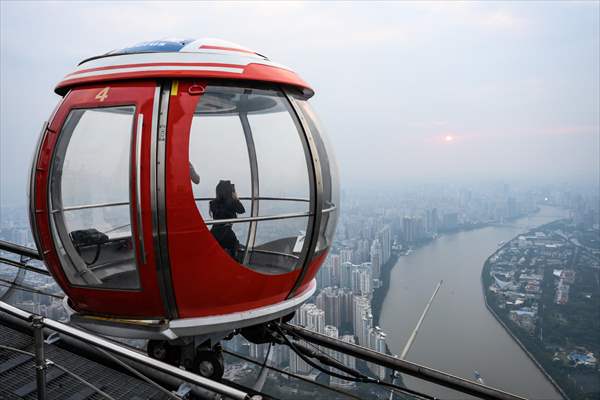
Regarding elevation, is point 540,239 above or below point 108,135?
below

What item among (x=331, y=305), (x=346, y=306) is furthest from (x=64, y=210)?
(x=346, y=306)

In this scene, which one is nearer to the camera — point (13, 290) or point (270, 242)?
point (270, 242)

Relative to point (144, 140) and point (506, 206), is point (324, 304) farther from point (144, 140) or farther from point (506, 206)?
point (506, 206)

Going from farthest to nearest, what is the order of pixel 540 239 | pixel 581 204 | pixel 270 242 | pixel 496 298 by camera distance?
pixel 581 204, pixel 540 239, pixel 496 298, pixel 270 242

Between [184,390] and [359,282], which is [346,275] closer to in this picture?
[359,282]

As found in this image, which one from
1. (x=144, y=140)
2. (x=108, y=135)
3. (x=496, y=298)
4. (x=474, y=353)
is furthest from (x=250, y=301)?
(x=496, y=298)

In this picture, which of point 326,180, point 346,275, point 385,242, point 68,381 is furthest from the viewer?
point 385,242

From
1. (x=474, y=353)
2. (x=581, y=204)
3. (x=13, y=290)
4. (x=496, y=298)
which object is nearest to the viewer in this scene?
(x=13, y=290)
